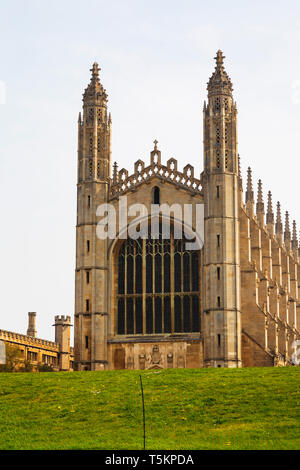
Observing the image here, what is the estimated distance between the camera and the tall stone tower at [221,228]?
5288cm

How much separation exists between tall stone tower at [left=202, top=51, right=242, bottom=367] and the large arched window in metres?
1.26

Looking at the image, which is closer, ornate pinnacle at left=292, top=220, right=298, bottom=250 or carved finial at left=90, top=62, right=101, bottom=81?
carved finial at left=90, top=62, right=101, bottom=81

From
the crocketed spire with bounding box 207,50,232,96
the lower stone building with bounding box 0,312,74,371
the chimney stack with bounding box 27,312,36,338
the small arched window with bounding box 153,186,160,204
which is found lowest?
the lower stone building with bounding box 0,312,74,371

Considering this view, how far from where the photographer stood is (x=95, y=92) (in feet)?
192

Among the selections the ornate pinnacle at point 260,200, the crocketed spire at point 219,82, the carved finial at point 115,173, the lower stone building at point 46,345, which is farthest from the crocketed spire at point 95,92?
the lower stone building at point 46,345

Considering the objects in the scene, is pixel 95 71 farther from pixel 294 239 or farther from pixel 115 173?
pixel 294 239

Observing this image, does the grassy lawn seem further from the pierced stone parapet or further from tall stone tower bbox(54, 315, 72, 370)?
tall stone tower bbox(54, 315, 72, 370)

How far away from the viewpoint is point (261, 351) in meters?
54.4

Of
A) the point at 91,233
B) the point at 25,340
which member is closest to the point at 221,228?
the point at 91,233

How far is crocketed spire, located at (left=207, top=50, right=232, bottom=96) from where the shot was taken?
56656mm

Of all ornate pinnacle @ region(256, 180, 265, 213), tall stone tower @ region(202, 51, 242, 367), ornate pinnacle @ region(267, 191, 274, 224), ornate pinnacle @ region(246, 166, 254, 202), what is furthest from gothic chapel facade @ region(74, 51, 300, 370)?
ornate pinnacle @ region(267, 191, 274, 224)

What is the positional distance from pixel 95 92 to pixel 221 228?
11036 millimetres

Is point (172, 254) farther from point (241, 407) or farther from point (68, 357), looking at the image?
point (68, 357)

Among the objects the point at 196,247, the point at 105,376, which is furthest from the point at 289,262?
the point at 105,376
